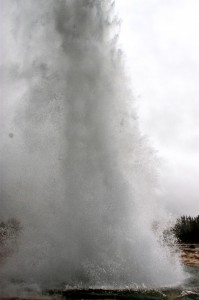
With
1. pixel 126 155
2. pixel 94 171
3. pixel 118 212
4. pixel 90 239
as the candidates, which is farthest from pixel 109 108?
pixel 90 239

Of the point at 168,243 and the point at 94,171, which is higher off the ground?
the point at 94,171

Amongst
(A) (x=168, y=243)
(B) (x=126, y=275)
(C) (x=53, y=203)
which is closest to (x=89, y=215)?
(C) (x=53, y=203)

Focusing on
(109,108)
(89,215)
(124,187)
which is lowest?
(89,215)

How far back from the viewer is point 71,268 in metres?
14.1

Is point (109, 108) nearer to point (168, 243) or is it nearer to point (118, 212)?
point (118, 212)

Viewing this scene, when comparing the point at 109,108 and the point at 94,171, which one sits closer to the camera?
the point at 94,171

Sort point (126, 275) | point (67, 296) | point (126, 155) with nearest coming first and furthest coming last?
point (67, 296) → point (126, 275) → point (126, 155)

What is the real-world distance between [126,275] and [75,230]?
10.1 feet

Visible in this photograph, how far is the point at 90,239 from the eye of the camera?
1509cm

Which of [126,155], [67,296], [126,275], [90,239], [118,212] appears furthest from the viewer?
[126,155]

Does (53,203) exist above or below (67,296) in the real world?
above

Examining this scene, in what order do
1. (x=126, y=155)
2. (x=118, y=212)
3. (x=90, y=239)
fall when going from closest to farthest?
1. (x=90, y=239)
2. (x=118, y=212)
3. (x=126, y=155)

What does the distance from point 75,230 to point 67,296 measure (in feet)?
14.1

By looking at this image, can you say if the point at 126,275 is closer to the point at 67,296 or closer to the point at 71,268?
the point at 71,268
